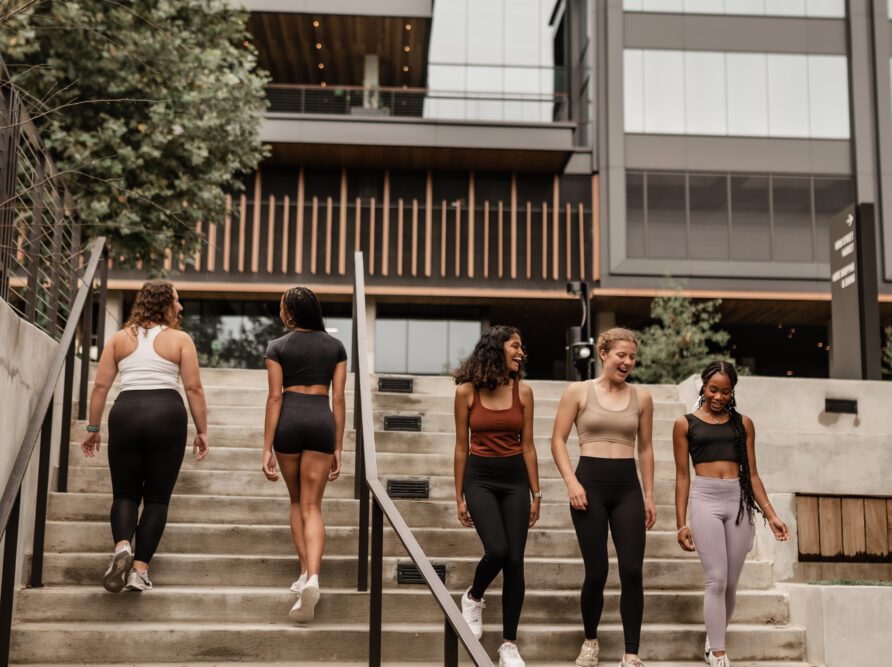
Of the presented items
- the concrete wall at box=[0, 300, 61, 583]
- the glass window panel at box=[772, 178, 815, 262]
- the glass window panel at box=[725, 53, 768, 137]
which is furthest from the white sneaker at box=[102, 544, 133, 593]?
the glass window panel at box=[725, 53, 768, 137]

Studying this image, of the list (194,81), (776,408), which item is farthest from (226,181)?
(776,408)

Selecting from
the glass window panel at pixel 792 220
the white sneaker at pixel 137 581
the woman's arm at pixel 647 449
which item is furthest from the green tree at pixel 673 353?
the white sneaker at pixel 137 581

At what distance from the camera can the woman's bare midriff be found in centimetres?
544

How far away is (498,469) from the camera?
536 cm

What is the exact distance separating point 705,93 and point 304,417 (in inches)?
830

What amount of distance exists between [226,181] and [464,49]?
48.9 feet

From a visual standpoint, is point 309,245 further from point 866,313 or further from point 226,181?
point 866,313

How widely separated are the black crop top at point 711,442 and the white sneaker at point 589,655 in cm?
115

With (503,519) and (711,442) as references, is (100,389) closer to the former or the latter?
(503,519)

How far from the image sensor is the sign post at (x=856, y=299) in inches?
395

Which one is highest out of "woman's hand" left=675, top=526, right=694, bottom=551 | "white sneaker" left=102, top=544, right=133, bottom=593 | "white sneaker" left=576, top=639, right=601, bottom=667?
"woman's hand" left=675, top=526, right=694, bottom=551

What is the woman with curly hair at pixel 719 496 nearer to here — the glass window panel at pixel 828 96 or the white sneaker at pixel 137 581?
the white sneaker at pixel 137 581

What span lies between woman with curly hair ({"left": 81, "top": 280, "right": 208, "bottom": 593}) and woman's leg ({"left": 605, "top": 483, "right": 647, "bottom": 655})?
7.54ft

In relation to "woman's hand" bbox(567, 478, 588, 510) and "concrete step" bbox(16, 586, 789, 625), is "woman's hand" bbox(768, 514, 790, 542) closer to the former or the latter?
"concrete step" bbox(16, 586, 789, 625)
